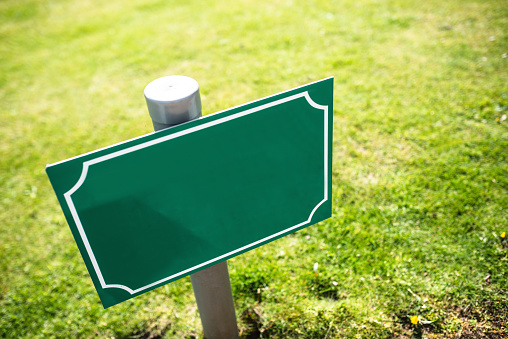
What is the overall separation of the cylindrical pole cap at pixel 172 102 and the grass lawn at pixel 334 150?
1930mm

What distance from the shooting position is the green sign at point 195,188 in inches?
59.9

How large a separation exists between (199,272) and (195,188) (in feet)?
2.23

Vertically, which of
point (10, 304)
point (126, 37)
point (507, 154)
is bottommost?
point (10, 304)

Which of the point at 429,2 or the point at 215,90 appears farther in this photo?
the point at 429,2

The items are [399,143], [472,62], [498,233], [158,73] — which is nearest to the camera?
[498,233]

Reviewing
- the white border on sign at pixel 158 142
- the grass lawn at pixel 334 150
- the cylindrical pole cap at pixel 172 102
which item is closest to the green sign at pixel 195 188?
the white border on sign at pixel 158 142

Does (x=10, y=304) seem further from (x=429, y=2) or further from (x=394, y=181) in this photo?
(x=429, y=2)

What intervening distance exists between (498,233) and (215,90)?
149 inches

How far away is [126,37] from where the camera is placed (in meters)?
7.23

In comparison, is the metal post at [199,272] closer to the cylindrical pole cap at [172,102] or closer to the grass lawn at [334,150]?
the cylindrical pole cap at [172,102]

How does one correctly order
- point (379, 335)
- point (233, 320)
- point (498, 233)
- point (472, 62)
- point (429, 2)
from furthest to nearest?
point (429, 2), point (472, 62), point (498, 233), point (379, 335), point (233, 320)

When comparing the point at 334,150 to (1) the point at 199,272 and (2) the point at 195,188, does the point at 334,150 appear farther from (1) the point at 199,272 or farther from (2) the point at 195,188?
(2) the point at 195,188

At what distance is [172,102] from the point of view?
165 cm

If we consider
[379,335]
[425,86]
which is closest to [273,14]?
[425,86]
